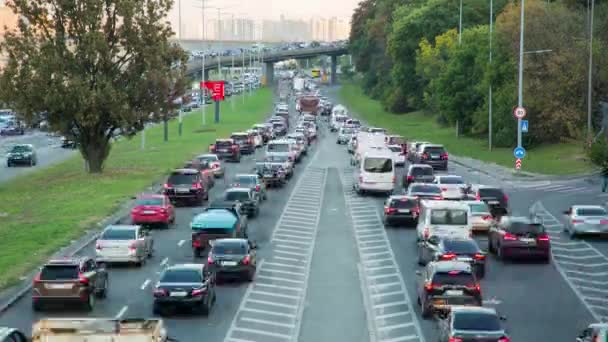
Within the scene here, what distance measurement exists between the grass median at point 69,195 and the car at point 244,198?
526 cm

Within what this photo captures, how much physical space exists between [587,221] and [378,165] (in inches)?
646

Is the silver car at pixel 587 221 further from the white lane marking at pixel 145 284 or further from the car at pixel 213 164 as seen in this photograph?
the car at pixel 213 164

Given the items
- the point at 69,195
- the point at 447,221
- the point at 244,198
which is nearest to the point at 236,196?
the point at 244,198

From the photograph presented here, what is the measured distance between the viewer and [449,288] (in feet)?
102

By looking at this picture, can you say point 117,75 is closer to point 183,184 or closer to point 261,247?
point 183,184

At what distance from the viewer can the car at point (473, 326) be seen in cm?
2545

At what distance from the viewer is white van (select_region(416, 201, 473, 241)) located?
138ft

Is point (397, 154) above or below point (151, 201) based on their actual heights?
below

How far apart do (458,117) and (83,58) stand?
44.5 meters

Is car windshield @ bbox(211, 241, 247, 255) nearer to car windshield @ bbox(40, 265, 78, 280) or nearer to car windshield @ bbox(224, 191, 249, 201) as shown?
car windshield @ bbox(40, 265, 78, 280)

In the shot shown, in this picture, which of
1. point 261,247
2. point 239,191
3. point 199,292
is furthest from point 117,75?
point 199,292

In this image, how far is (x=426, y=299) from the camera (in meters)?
31.5

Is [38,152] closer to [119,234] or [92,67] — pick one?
[92,67]

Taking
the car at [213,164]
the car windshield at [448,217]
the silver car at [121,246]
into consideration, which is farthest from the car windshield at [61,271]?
the car at [213,164]
